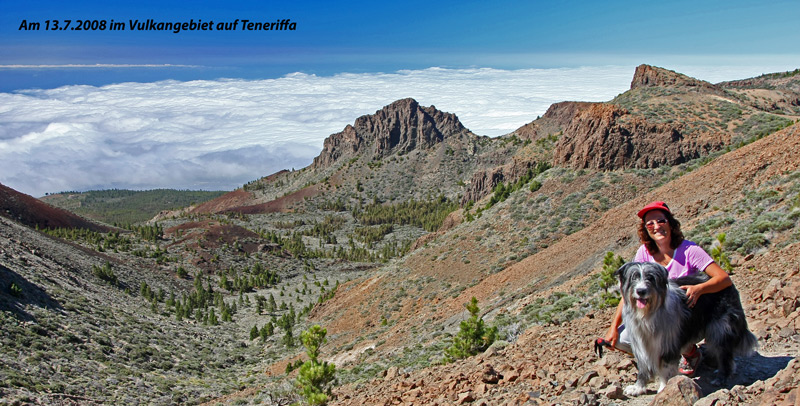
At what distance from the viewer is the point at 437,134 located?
7234 inches

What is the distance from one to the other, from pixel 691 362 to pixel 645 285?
4.55ft

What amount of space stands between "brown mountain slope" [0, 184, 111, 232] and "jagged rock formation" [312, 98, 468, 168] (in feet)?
357

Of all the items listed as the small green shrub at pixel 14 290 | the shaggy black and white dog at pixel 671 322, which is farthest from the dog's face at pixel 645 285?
the small green shrub at pixel 14 290

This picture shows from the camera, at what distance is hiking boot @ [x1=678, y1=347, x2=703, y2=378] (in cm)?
521

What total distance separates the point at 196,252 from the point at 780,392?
88767mm

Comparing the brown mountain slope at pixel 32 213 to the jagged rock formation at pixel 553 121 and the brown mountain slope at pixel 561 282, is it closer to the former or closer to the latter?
the brown mountain slope at pixel 561 282

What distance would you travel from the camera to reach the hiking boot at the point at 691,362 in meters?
5.21

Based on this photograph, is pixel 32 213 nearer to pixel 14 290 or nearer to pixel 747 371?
pixel 14 290

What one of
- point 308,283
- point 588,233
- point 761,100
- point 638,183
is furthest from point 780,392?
point 308,283

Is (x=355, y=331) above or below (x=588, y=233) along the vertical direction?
below

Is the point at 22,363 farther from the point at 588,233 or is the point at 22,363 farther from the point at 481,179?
the point at 481,179

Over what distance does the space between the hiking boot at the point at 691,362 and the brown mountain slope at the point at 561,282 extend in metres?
0.71

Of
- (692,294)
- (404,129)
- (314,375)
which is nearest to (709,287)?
(692,294)

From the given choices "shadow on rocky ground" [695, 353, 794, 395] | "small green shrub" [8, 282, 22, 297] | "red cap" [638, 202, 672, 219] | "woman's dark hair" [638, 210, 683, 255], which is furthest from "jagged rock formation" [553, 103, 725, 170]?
"small green shrub" [8, 282, 22, 297]
